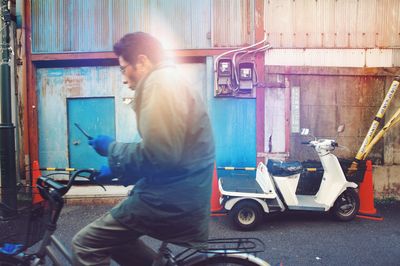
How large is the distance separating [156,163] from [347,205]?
506 centimetres

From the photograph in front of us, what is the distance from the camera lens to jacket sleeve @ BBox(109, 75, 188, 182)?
66.6 inches

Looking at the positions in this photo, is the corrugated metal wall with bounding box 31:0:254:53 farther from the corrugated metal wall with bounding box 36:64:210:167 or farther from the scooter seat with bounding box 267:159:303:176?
the scooter seat with bounding box 267:159:303:176

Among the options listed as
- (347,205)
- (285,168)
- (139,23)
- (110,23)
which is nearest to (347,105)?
(347,205)

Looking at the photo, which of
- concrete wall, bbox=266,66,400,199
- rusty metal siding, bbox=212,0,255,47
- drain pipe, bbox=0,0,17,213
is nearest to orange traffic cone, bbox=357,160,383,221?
concrete wall, bbox=266,66,400,199

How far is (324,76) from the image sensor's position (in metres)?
7.38

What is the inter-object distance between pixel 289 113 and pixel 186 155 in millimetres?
6010

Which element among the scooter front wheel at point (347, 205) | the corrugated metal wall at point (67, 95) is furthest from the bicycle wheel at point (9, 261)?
the corrugated metal wall at point (67, 95)

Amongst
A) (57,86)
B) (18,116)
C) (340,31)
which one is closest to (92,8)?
(57,86)

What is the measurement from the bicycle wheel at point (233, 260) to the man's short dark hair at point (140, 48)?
51.1 inches

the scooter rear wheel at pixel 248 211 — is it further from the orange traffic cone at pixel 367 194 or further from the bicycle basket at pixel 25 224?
the bicycle basket at pixel 25 224

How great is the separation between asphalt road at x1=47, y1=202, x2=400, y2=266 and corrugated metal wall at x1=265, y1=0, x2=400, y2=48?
3.72 m

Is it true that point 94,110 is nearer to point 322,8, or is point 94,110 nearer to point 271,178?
point 271,178

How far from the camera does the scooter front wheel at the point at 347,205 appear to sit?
573 centimetres

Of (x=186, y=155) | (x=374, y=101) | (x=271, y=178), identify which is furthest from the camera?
(x=374, y=101)
